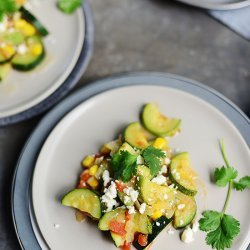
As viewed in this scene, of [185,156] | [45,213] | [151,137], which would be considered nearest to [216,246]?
[185,156]

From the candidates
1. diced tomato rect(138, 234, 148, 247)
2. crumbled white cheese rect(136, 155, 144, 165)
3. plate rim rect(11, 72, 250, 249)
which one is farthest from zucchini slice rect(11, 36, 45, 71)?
diced tomato rect(138, 234, 148, 247)

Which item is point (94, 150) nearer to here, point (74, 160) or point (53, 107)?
point (74, 160)

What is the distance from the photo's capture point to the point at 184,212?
6.95ft

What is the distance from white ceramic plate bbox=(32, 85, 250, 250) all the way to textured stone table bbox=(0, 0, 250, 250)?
25 cm

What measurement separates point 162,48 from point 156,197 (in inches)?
→ 39.1

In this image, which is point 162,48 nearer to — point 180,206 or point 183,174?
point 183,174

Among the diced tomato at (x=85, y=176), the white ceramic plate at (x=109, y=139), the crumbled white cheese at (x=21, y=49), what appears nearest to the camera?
the white ceramic plate at (x=109, y=139)

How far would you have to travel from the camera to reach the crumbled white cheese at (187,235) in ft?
6.88

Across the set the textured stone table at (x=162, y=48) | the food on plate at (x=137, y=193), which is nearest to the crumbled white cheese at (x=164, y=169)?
the food on plate at (x=137, y=193)

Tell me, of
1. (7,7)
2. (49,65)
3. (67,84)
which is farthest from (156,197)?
(7,7)

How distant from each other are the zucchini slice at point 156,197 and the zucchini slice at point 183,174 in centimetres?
6

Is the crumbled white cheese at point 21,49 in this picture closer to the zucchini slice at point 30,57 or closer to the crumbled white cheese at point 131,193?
the zucchini slice at point 30,57

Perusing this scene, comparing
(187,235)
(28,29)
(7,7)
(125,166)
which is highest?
(7,7)

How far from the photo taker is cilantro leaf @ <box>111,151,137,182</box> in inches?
82.2
